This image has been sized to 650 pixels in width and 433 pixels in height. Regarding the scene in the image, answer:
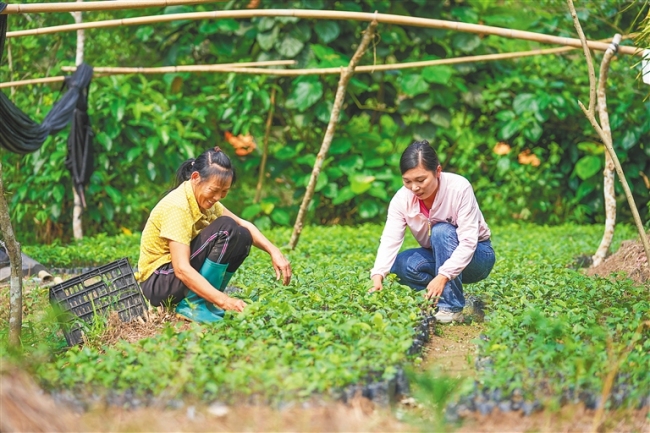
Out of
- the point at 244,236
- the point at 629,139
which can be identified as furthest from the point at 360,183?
the point at 244,236

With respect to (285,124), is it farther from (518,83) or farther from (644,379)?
(644,379)

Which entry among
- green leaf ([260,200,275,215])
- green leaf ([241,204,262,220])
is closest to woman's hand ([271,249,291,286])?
green leaf ([241,204,262,220])

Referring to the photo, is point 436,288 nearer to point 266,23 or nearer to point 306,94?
point 306,94

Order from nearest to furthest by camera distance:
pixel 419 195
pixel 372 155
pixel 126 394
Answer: pixel 126 394
pixel 419 195
pixel 372 155

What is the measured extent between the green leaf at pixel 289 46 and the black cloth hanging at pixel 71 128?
9.35ft

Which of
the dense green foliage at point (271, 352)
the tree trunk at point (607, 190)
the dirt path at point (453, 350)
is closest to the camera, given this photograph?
the dense green foliage at point (271, 352)

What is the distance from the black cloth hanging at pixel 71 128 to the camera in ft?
24.1

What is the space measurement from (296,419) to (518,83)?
8852mm

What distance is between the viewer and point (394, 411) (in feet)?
10.4

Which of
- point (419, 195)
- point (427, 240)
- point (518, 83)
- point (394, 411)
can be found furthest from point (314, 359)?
point (518, 83)

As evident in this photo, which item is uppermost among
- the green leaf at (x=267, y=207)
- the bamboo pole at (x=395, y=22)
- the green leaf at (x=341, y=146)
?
the bamboo pole at (x=395, y=22)

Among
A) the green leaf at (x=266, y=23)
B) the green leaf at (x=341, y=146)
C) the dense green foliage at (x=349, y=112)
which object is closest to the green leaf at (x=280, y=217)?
the dense green foliage at (x=349, y=112)

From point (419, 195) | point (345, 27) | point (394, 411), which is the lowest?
point (394, 411)

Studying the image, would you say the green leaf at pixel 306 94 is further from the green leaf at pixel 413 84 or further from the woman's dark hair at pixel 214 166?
the woman's dark hair at pixel 214 166
